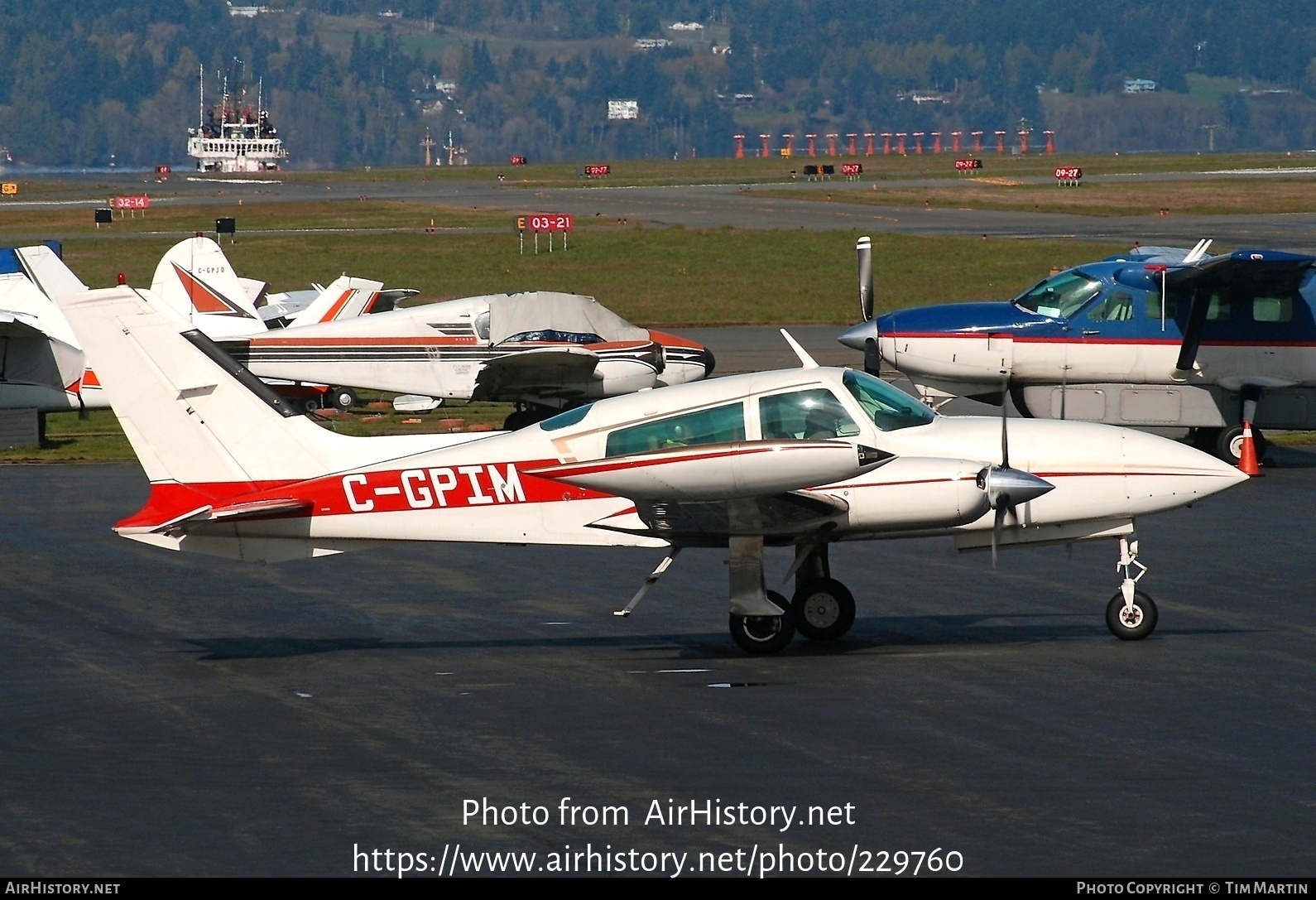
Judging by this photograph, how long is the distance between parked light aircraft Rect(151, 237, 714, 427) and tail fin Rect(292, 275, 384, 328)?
84.2 inches

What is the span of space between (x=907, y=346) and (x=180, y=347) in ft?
39.2

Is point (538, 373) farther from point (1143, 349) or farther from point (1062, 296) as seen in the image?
point (1143, 349)

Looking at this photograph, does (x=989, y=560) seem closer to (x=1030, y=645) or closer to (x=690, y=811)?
(x=1030, y=645)

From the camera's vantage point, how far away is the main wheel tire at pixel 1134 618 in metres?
13.4

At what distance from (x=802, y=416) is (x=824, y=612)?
1.77m

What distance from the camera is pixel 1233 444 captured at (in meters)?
22.9

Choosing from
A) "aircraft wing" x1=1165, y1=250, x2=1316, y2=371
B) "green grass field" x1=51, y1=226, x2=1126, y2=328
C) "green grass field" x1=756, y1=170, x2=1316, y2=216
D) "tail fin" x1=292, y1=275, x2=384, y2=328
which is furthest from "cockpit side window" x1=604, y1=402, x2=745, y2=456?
"green grass field" x1=756, y1=170, x2=1316, y2=216

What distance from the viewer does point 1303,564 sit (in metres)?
16.6

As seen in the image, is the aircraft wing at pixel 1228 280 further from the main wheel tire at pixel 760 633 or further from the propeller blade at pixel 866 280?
the main wheel tire at pixel 760 633

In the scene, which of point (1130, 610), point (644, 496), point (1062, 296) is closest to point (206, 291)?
point (1062, 296)

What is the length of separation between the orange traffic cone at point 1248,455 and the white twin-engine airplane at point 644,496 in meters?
9.46

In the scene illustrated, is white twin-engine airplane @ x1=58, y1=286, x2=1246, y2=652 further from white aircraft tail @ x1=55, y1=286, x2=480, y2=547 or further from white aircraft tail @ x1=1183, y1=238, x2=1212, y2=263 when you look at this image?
white aircraft tail @ x1=1183, y1=238, x2=1212, y2=263

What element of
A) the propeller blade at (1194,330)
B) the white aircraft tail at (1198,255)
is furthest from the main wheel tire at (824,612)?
the white aircraft tail at (1198,255)
